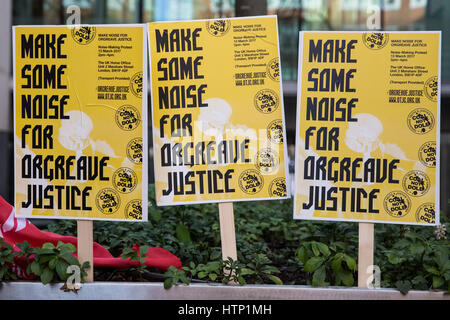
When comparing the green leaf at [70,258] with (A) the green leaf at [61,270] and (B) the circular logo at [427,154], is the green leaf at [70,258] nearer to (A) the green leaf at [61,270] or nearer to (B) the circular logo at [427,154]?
(A) the green leaf at [61,270]

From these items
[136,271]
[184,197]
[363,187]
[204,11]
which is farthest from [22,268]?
[204,11]

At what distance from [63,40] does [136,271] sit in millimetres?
1520

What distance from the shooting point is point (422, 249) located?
3381mm

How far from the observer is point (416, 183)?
353cm

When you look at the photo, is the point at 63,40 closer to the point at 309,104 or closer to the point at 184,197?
the point at 184,197

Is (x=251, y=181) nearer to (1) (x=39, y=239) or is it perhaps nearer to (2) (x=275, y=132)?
(2) (x=275, y=132)

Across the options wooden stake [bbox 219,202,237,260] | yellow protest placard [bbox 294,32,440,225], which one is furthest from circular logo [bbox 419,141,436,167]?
wooden stake [bbox 219,202,237,260]

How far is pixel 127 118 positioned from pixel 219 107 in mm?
583

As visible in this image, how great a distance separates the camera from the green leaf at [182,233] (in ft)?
14.3

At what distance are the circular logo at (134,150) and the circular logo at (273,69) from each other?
0.93 meters

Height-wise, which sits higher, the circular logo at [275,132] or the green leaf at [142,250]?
the circular logo at [275,132]

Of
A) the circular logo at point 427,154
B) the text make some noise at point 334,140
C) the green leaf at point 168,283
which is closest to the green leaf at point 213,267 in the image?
the green leaf at point 168,283

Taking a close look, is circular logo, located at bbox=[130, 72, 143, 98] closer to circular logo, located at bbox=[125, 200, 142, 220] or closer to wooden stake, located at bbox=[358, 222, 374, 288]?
circular logo, located at bbox=[125, 200, 142, 220]

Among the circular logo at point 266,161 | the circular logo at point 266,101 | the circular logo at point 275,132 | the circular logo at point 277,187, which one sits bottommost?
the circular logo at point 277,187
